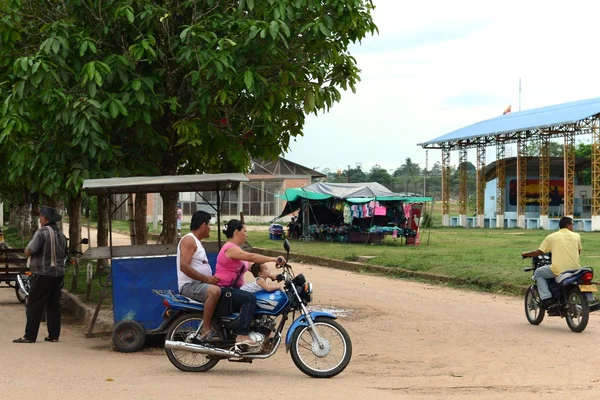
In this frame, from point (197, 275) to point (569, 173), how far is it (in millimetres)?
49837

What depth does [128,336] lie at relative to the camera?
10.8m

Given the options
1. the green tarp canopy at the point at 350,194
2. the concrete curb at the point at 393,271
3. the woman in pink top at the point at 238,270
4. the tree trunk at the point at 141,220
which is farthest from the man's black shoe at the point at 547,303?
the green tarp canopy at the point at 350,194

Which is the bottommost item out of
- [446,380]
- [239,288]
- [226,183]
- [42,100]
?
[446,380]

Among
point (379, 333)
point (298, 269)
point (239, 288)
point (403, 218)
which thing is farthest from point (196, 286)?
point (403, 218)

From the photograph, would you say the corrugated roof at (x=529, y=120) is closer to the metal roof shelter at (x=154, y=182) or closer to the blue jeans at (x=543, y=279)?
the blue jeans at (x=543, y=279)

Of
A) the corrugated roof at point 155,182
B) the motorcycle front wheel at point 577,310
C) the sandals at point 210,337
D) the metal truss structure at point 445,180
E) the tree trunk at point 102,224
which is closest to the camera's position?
the sandals at point 210,337

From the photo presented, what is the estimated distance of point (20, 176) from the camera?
1279 centimetres

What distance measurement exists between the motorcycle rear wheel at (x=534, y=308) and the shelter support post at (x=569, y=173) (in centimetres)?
4044

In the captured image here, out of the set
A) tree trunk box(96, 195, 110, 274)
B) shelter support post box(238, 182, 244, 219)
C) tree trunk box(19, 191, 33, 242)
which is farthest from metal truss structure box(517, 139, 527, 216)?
tree trunk box(96, 195, 110, 274)

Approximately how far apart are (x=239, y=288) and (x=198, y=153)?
200 inches

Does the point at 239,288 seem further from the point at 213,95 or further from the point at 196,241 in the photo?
the point at 213,95

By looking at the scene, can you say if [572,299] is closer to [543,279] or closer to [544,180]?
[543,279]

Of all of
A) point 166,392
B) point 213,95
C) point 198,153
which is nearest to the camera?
point 166,392

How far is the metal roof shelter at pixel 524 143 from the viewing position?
5078 centimetres
